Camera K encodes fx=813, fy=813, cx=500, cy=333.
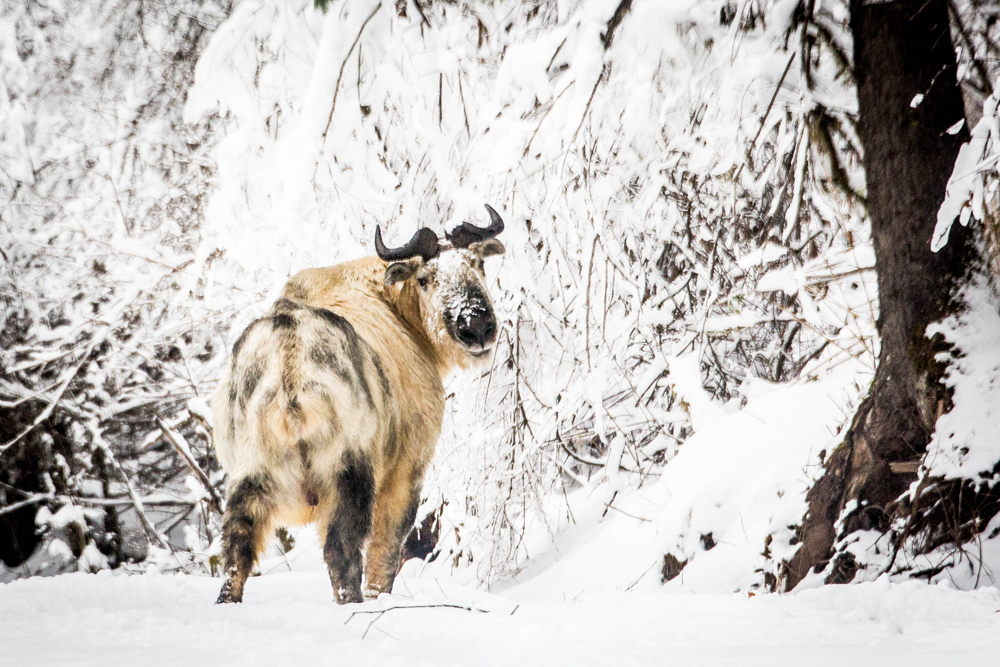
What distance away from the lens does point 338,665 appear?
6.81ft

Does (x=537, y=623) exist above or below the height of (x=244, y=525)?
below

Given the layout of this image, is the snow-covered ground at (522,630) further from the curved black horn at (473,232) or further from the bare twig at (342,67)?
Answer: the bare twig at (342,67)

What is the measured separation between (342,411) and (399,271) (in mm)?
1181

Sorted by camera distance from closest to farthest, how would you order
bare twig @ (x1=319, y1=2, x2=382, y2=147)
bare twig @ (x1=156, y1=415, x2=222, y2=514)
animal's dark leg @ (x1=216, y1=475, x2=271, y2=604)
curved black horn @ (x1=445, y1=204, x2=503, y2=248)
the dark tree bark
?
animal's dark leg @ (x1=216, y1=475, x2=271, y2=604)
the dark tree bark
bare twig @ (x1=319, y1=2, x2=382, y2=147)
curved black horn @ (x1=445, y1=204, x2=503, y2=248)
bare twig @ (x1=156, y1=415, x2=222, y2=514)

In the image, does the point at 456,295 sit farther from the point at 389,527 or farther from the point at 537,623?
the point at 537,623

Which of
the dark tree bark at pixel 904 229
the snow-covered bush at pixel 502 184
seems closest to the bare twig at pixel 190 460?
the snow-covered bush at pixel 502 184

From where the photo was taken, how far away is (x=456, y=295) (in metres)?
4.28

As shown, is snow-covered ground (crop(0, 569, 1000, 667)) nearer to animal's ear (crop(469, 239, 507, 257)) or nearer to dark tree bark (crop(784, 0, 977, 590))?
dark tree bark (crop(784, 0, 977, 590))

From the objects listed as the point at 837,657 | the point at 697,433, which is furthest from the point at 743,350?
the point at 837,657

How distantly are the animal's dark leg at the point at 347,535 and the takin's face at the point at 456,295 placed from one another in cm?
108

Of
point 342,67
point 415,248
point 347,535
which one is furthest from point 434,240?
point 347,535

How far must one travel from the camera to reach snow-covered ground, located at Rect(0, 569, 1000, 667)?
217cm

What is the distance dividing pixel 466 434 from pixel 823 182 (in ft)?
9.54

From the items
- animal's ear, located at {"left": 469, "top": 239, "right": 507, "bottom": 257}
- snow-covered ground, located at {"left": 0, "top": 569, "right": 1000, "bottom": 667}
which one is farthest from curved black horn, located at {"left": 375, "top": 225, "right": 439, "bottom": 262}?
snow-covered ground, located at {"left": 0, "top": 569, "right": 1000, "bottom": 667}
